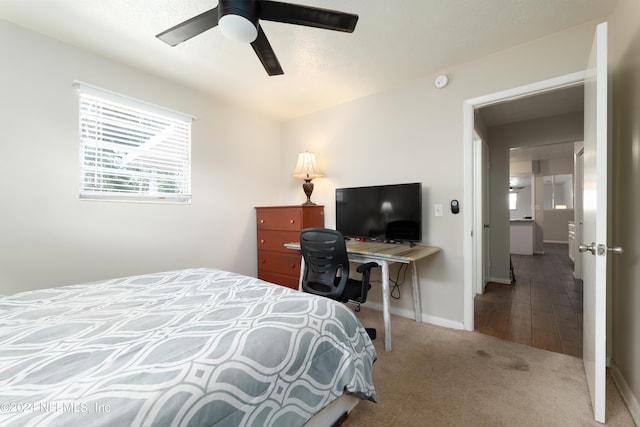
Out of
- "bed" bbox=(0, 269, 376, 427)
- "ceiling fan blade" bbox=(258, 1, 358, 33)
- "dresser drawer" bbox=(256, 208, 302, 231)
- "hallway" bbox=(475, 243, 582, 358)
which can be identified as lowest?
"hallway" bbox=(475, 243, 582, 358)

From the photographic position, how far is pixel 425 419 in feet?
4.56

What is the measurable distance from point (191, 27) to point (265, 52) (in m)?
0.42

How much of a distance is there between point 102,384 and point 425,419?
1.50 meters

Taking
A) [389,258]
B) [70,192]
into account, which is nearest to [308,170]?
[389,258]

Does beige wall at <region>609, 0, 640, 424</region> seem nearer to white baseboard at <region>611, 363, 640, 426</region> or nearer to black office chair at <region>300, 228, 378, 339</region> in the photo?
white baseboard at <region>611, 363, 640, 426</region>

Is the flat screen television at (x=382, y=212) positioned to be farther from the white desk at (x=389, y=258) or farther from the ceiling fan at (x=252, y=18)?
the ceiling fan at (x=252, y=18)

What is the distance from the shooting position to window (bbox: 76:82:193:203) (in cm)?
221

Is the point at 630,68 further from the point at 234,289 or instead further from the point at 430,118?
the point at 234,289

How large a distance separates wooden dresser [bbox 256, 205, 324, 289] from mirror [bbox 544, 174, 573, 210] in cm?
918

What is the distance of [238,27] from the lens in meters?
1.30

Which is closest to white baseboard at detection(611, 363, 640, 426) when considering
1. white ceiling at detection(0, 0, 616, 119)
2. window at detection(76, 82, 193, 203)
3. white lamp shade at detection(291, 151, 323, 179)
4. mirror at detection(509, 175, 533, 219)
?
white ceiling at detection(0, 0, 616, 119)

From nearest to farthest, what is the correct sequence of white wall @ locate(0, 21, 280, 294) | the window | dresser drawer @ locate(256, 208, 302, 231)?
white wall @ locate(0, 21, 280, 294), the window, dresser drawer @ locate(256, 208, 302, 231)

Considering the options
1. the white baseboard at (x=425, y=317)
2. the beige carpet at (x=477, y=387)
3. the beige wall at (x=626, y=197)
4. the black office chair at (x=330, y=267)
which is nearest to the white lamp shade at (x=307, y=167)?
the black office chair at (x=330, y=267)

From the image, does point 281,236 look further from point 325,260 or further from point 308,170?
point 325,260
